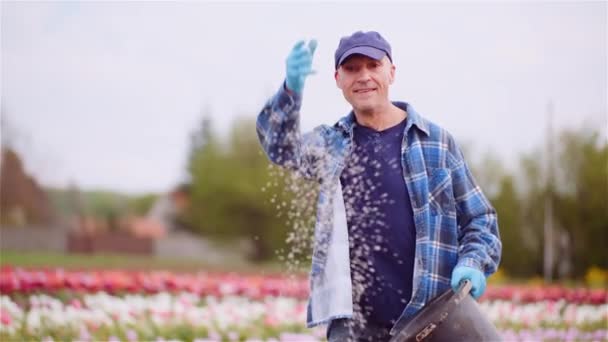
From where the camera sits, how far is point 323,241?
2389 mm

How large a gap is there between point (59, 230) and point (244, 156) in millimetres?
4017

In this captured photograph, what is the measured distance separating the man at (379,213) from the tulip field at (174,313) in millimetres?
1049

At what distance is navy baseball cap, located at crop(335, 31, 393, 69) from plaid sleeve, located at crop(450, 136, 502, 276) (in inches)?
14.5

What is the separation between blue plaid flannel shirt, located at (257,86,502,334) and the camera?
2342 millimetres

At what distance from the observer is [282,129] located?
7.31ft

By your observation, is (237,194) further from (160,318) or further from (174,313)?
(160,318)

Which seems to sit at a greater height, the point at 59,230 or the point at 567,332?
the point at 567,332

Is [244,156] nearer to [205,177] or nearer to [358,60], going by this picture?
[205,177]

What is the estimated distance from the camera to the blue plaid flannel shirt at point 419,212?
234cm

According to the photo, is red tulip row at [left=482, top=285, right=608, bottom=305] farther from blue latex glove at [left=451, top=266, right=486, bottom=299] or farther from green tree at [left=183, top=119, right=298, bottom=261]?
green tree at [left=183, top=119, right=298, bottom=261]

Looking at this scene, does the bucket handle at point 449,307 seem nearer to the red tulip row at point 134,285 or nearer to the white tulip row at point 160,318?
the white tulip row at point 160,318

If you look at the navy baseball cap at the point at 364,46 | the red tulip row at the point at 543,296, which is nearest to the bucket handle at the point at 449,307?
the navy baseball cap at the point at 364,46

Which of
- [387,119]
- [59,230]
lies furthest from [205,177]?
[387,119]

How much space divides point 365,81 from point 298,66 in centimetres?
28
